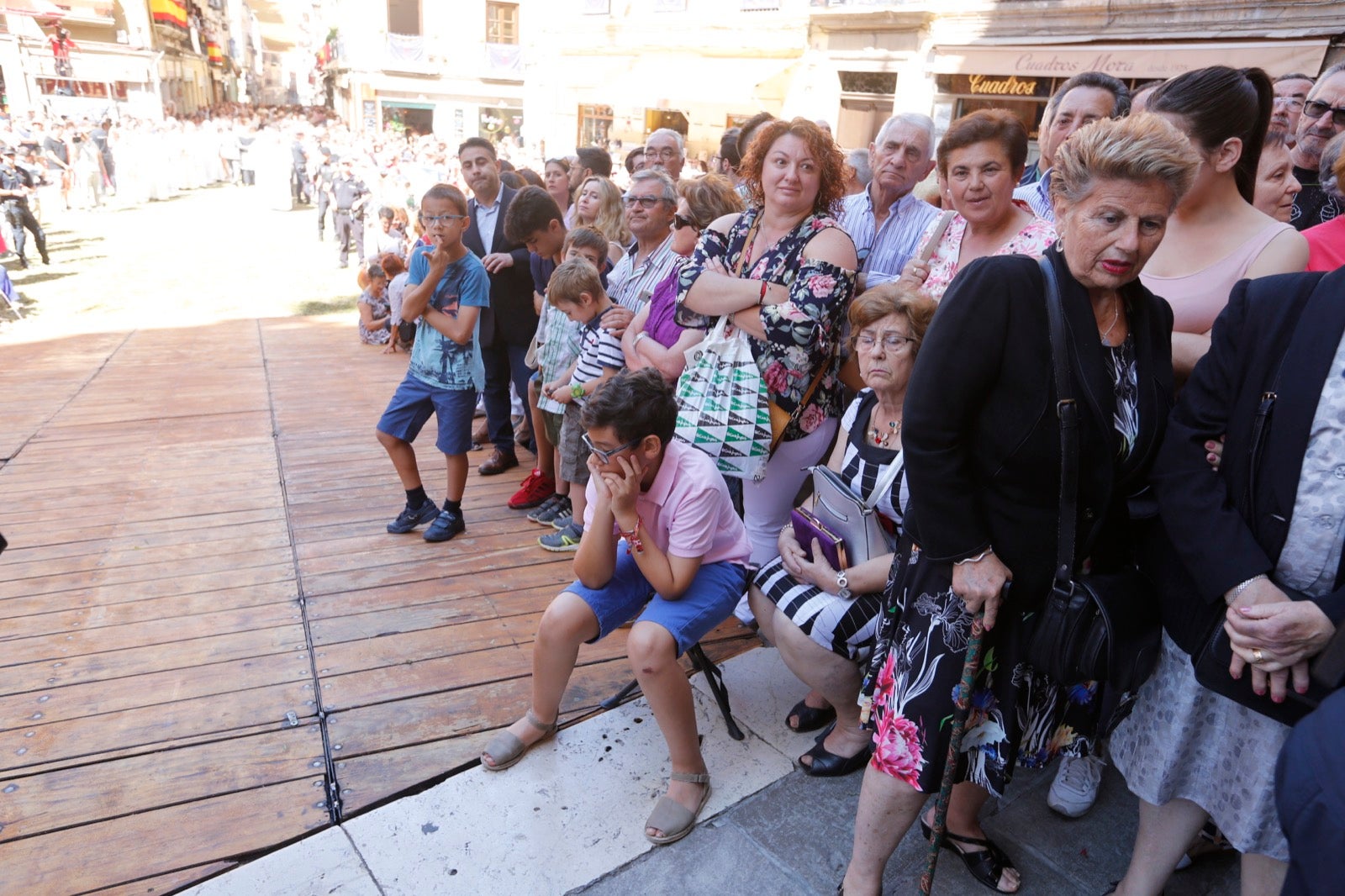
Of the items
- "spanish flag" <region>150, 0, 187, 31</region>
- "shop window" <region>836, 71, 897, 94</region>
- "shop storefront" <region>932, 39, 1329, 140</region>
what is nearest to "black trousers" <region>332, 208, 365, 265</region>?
"shop window" <region>836, 71, 897, 94</region>

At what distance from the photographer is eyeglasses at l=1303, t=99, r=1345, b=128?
3.25 m

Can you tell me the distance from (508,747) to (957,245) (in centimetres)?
203

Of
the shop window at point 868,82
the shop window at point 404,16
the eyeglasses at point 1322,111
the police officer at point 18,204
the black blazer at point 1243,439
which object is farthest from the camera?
the shop window at point 404,16

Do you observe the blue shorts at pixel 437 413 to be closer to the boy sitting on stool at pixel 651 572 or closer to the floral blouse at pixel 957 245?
the boy sitting on stool at pixel 651 572

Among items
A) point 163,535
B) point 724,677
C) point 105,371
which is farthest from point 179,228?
point 724,677

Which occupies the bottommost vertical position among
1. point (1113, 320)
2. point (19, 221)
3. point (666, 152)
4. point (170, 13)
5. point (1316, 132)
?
point (19, 221)

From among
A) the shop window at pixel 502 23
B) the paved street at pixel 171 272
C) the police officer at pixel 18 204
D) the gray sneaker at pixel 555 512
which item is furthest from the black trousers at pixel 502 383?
the shop window at pixel 502 23

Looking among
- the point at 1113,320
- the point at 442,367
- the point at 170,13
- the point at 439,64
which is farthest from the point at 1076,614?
the point at 170,13

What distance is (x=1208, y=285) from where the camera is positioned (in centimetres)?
207

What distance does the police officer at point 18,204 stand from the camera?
12.0 meters

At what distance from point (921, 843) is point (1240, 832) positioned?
74 centimetres

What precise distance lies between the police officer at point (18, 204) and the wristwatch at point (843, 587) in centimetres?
1418

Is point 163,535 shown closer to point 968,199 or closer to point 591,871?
point 591,871

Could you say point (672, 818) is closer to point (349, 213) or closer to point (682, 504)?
point (682, 504)
